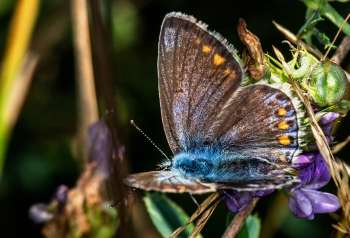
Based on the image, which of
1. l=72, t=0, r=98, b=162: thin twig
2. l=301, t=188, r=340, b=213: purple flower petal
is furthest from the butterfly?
l=72, t=0, r=98, b=162: thin twig

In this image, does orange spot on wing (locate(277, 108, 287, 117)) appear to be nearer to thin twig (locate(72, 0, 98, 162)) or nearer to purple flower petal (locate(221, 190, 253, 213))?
purple flower petal (locate(221, 190, 253, 213))

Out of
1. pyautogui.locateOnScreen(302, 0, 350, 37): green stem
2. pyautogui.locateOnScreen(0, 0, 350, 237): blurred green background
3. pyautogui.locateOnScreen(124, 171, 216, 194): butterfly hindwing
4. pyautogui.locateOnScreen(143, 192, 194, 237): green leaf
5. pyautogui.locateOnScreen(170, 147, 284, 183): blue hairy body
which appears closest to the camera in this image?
pyautogui.locateOnScreen(124, 171, 216, 194): butterfly hindwing

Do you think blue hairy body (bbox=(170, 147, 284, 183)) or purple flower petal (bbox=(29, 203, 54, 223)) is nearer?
blue hairy body (bbox=(170, 147, 284, 183))

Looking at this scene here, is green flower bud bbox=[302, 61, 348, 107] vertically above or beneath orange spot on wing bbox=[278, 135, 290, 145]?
above

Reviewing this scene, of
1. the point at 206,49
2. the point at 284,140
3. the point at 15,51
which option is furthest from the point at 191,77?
the point at 15,51

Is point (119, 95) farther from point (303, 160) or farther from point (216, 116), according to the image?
point (303, 160)

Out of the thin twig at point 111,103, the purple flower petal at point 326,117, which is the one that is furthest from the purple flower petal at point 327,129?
the thin twig at point 111,103

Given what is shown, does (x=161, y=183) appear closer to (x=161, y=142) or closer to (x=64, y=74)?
(x=161, y=142)

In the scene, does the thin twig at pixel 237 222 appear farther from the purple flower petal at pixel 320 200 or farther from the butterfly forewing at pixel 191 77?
the butterfly forewing at pixel 191 77
